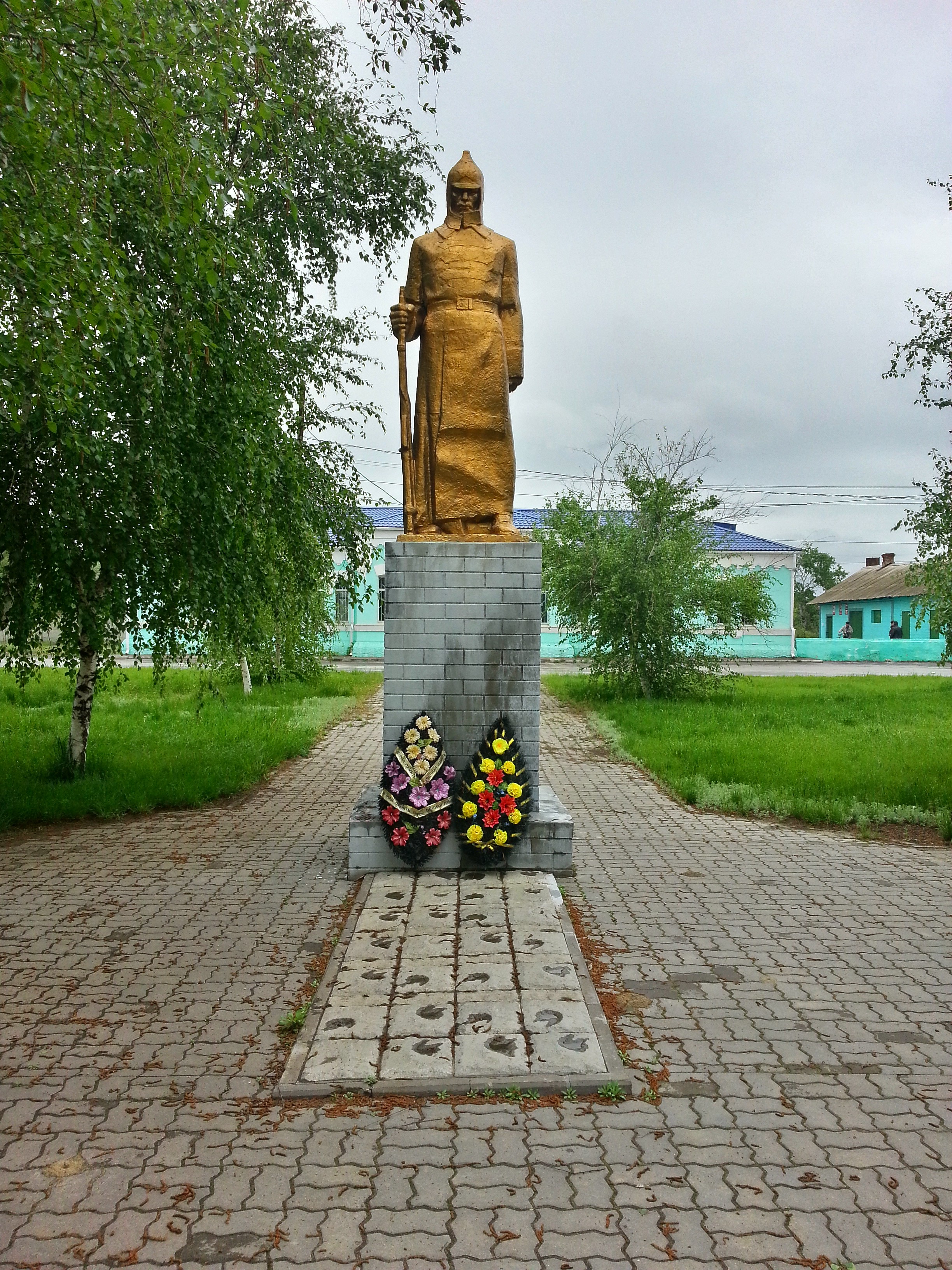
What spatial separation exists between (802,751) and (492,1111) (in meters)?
8.46

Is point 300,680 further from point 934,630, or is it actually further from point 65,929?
point 65,929

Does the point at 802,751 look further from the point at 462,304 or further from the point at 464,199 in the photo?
the point at 464,199

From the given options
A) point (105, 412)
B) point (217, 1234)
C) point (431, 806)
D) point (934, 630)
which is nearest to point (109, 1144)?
point (217, 1234)

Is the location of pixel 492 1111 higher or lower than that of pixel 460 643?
lower

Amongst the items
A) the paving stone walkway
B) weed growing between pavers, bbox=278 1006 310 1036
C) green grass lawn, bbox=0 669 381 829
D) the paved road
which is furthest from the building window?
weed growing between pavers, bbox=278 1006 310 1036

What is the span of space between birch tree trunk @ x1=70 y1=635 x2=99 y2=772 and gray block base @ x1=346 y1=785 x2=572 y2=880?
352cm

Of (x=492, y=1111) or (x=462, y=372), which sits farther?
(x=462, y=372)

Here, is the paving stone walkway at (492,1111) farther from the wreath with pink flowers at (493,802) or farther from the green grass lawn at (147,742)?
the green grass lawn at (147,742)

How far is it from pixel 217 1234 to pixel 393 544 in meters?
4.11

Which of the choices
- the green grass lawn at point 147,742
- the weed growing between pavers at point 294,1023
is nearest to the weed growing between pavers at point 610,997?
the weed growing between pavers at point 294,1023

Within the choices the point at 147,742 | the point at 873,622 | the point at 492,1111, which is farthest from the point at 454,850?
the point at 873,622

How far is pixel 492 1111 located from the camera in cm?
318

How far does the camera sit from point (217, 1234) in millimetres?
2537

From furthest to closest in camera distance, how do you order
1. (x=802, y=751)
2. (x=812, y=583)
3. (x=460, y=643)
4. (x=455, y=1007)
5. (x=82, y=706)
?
(x=812, y=583), (x=802, y=751), (x=82, y=706), (x=460, y=643), (x=455, y=1007)
